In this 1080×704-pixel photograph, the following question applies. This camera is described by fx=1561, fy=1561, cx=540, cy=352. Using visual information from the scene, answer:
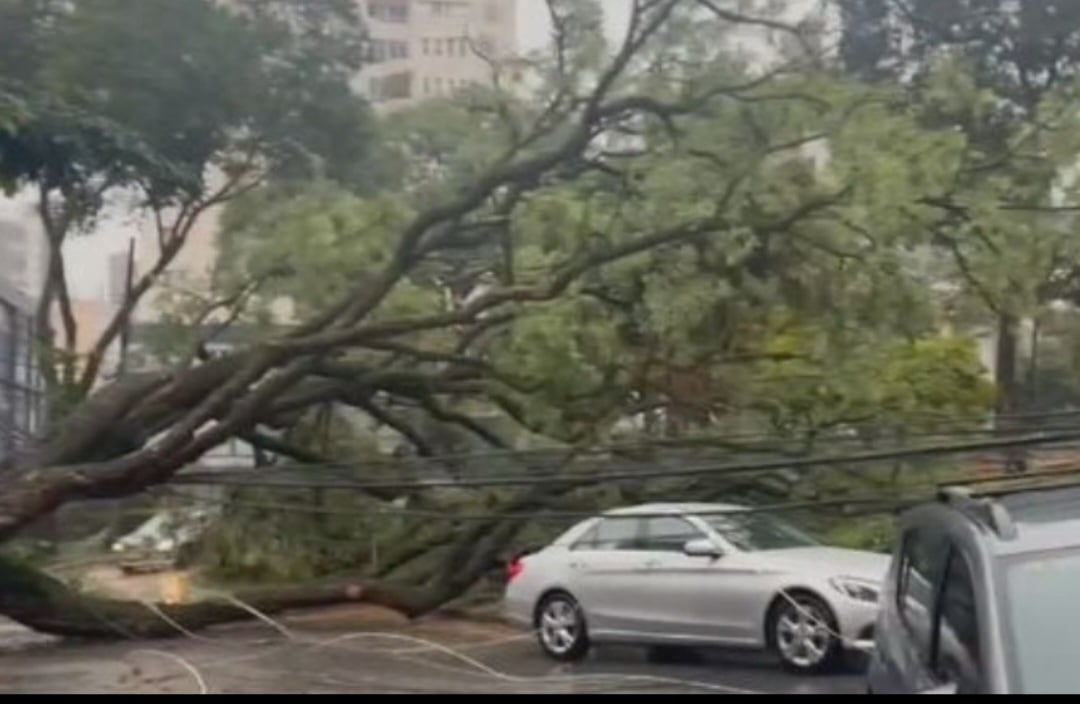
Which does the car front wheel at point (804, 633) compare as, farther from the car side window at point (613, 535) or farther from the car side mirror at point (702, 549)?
the car side window at point (613, 535)

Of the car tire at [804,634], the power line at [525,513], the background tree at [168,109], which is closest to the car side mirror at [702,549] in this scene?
the power line at [525,513]

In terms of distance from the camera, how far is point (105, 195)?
32.9ft

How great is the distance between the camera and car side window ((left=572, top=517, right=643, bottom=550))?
855cm

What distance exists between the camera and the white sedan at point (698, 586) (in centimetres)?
777

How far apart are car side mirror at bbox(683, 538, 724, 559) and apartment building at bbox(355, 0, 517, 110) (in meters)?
3.49

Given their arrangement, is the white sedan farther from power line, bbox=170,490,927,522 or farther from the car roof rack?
the car roof rack

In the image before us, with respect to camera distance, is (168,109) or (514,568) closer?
(514,568)

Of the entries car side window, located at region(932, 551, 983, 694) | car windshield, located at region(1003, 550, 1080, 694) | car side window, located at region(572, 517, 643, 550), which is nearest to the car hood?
car side window, located at region(572, 517, 643, 550)

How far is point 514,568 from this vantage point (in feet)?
30.3

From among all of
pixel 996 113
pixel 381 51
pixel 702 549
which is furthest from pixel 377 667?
pixel 996 113

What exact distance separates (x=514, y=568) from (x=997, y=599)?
241 inches

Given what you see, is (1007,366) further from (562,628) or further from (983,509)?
(983,509)

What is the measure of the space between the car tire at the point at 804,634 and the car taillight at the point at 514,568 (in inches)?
68.6

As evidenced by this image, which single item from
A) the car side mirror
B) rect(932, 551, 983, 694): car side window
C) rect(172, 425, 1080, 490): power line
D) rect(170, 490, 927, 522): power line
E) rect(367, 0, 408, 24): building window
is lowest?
rect(932, 551, 983, 694): car side window
